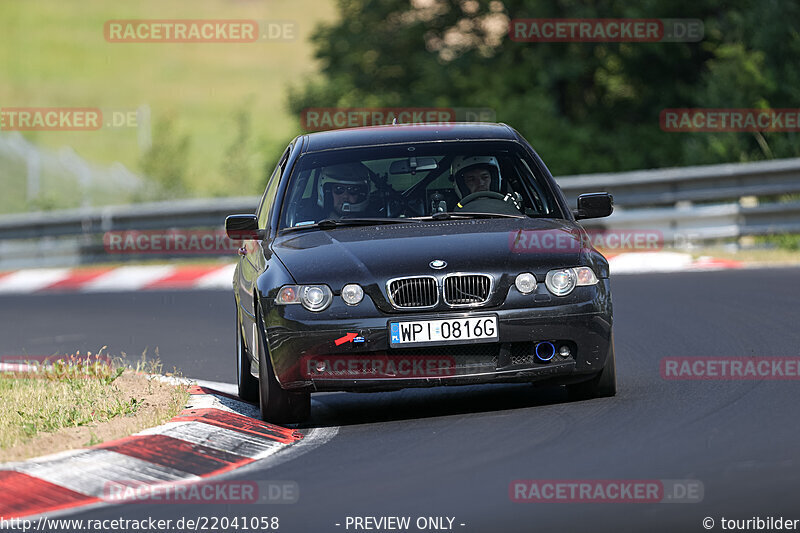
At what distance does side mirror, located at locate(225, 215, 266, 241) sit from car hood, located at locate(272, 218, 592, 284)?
0.62 metres

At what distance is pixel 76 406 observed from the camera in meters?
9.10

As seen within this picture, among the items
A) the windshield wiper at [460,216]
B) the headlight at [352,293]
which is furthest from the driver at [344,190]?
the headlight at [352,293]

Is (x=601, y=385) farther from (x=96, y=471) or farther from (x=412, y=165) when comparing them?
(x=96, y=471)

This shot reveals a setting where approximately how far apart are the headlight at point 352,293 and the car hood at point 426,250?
3cm

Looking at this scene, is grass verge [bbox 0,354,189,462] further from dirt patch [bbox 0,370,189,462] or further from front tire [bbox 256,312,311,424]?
front tire [bbox 256,312,311,424]

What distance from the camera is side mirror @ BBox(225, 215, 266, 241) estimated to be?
966 centimetres

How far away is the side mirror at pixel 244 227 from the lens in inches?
380

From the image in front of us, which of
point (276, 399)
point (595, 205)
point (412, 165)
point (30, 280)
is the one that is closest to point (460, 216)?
point (412, 165)

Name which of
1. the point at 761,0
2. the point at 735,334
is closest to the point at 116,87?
the point at 761,0

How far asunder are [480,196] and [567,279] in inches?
51.5

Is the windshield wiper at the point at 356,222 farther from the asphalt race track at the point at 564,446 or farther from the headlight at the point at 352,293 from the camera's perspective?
the asphalt race track at the point at 564,446

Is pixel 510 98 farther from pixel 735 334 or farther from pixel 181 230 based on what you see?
pixel 735 334

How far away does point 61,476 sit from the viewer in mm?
7188

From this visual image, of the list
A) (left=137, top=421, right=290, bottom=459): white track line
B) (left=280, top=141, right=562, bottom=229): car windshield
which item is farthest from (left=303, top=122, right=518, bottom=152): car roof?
(left=137, top=421, right=290, bottom=459): white track line
